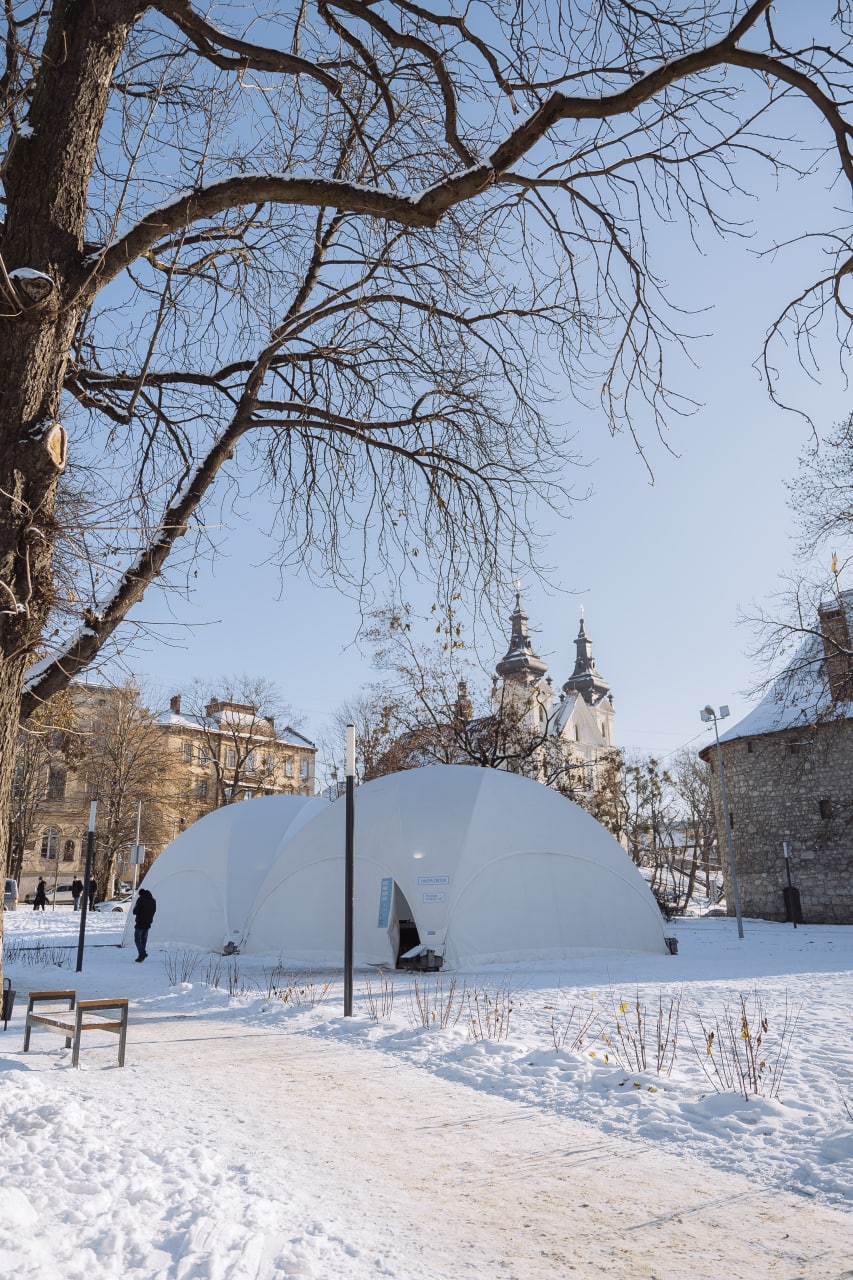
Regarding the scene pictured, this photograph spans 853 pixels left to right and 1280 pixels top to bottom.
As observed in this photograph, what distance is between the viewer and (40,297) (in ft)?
15.0

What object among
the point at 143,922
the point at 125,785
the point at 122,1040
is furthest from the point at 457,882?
the point at 125,785

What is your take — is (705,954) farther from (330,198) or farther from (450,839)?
(330,198)

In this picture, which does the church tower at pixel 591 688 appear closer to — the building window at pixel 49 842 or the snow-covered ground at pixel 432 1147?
the building window at pixel 49 842

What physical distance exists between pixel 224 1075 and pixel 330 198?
19.6 ft

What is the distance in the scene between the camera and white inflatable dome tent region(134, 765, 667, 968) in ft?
51.3

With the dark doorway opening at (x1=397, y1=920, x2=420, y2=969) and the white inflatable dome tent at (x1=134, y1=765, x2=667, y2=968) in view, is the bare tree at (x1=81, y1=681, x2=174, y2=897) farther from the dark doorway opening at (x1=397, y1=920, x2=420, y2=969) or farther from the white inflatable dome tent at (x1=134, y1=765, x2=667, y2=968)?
the dark doorway opening at (x1=397, y1=920, x2=420, y2=969)

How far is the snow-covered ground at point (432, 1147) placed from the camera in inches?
135

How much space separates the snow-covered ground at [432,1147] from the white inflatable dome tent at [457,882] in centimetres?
551

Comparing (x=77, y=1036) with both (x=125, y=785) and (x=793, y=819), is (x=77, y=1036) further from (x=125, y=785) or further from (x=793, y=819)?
(x=125, y=785)

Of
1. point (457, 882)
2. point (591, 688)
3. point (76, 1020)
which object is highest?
point (591, 688)

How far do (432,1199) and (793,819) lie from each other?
33288 millimetres

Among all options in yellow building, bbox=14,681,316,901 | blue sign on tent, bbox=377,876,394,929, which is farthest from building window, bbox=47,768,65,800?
blue sign on tent, bbox=377,876,394,929

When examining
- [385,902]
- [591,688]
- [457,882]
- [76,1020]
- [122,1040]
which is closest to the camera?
[76,1020]

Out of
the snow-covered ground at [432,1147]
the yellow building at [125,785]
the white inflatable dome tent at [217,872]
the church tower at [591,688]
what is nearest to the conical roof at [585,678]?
the church tower at [591,688]
